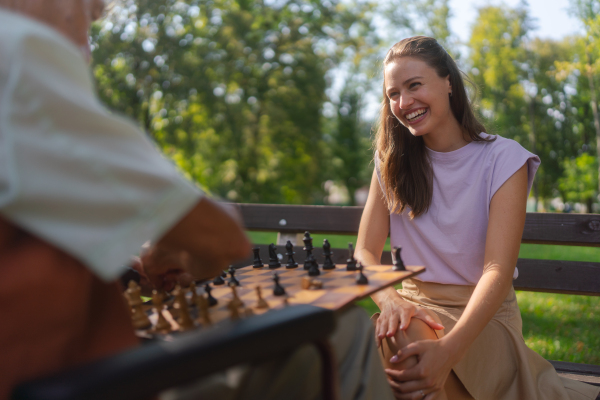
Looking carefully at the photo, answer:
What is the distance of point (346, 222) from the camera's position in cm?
341

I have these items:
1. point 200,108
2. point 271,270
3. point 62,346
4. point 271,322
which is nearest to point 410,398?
point 271,270

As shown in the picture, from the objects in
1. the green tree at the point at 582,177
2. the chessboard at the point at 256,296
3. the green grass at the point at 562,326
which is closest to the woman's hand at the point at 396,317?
the chessboard at the point at 256,296

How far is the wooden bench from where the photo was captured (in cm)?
277

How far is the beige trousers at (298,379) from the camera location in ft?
3.79

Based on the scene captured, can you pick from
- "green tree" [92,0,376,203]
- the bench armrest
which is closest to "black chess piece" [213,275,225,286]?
the bench armrest

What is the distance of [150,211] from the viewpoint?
2.97 feet

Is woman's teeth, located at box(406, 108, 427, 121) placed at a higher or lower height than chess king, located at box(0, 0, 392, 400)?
higher

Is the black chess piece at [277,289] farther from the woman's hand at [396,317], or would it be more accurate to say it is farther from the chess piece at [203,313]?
the woman's hand at [396,317]

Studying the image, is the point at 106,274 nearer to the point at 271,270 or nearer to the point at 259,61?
the point at 271,270

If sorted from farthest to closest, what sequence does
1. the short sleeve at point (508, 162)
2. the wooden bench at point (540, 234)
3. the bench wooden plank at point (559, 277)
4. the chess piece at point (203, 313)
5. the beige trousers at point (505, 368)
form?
the bench wooden plank at point (559, 277) < the wooden bench at point (540, 234) < the short sleeve at point (508, 162) < the beige trousers at point (505, 368) < the chess piece at point (203, 313)

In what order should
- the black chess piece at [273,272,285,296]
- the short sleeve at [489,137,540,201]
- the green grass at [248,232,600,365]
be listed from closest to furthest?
the black chess piece at [273,272,285,296] < the short sleeve at [489,137,540,201] < the green grass at [248,232,600,365]

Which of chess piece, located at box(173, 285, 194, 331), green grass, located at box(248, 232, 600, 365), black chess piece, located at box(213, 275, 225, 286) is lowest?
green grass, located at box(248, 232, 600, 365)

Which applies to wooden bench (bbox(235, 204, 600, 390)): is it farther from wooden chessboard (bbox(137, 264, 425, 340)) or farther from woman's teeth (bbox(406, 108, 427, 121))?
wooden chessboard (bbox(137, 264, 425, 340))

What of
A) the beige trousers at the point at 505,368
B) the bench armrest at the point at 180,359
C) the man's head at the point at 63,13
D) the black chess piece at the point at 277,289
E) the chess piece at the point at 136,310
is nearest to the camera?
the bench armrest at the point at 180,359
